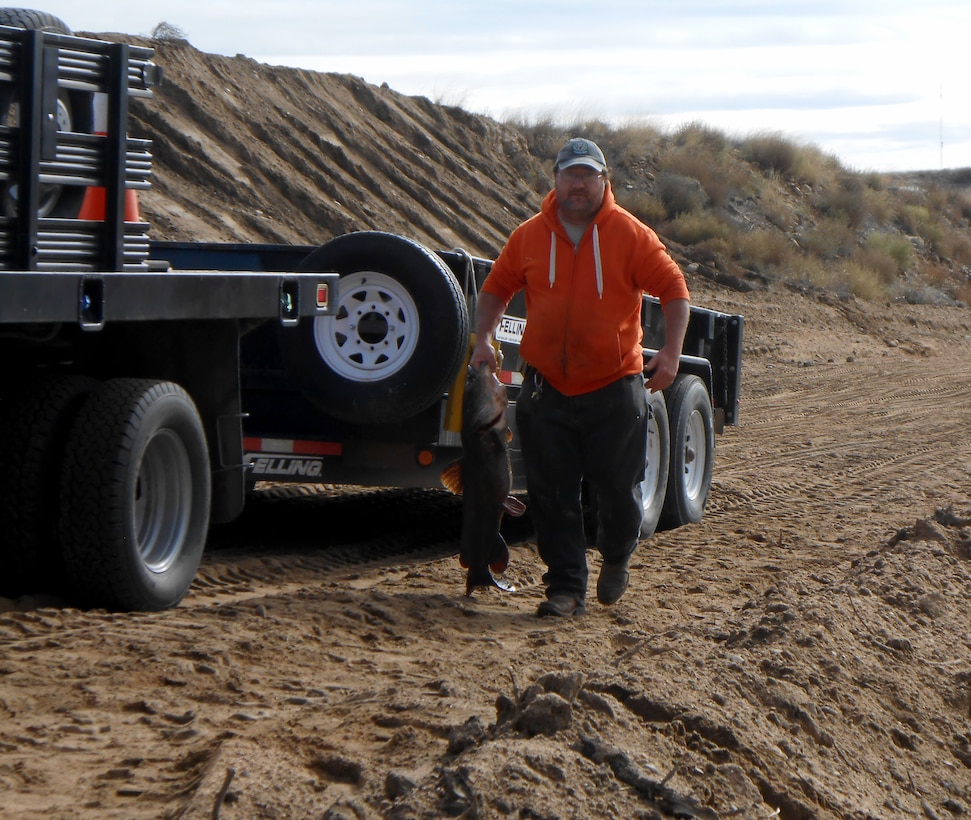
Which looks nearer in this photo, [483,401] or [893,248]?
[483,401]

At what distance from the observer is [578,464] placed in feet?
19.6

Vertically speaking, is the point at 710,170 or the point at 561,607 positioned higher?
the point at 710,170

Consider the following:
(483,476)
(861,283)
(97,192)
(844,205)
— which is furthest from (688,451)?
(844,205)

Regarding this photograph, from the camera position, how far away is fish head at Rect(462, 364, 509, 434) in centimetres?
591

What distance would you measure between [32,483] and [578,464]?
2.23m

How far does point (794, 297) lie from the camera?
27.5m

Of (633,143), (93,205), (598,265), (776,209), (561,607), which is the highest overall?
(633,143)

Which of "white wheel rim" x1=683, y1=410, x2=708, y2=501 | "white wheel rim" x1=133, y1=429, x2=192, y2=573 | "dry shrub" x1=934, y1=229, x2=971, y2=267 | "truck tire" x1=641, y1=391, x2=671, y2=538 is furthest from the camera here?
"dry shrub" x1=934, y1=229, x2=971, y2=267

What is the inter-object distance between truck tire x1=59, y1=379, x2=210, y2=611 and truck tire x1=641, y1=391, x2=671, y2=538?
3270 millimetres

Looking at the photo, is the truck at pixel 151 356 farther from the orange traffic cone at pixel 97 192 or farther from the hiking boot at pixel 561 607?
the hiking boot at pixel 561 607

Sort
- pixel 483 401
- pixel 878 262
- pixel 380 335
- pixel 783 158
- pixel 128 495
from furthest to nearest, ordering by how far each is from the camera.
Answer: pixel 783 158 < pixel 878 262 < pixel 380 335 < pixel 483 401 < pixel 128 495

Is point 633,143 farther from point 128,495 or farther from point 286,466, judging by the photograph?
point 128,495

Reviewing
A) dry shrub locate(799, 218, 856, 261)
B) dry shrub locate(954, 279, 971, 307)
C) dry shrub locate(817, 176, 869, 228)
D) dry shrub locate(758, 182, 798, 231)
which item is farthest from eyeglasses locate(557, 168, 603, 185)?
dry shrub locate(817, 176, 869, 228)

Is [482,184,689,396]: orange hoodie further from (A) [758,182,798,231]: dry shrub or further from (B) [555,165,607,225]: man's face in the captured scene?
(A) [758,182,798,231]: dry shrub
